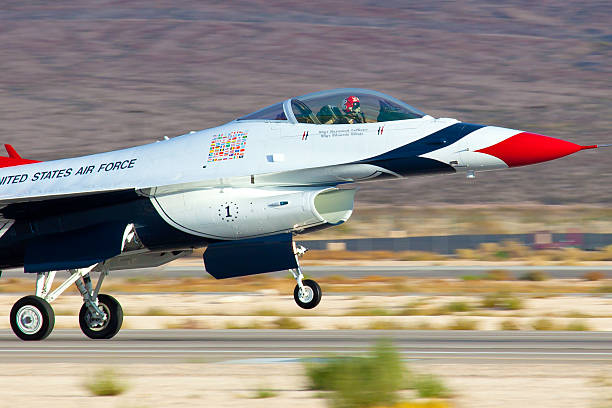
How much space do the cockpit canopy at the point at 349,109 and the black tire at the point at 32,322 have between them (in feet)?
17.4

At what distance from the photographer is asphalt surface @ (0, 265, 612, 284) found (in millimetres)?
37938

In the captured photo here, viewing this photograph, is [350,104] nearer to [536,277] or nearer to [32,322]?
[32,322]

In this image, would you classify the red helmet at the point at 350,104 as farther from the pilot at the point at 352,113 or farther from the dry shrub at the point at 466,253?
the dry shrub at the point at 466,253

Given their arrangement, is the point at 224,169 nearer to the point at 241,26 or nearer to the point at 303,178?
the point at 303,178

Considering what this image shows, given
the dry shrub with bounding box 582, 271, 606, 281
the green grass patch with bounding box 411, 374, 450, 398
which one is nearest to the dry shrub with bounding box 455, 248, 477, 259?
the dry shrub with bounding box 582, 271, 606, 281

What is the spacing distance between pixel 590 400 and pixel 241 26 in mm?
86349

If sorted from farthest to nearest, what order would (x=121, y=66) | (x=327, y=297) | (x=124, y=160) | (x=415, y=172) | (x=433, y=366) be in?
(x=121, y=66)
(x=327, y=297)
(x=124, y=160)
(x=415, y=172)
(x=433, y=366)

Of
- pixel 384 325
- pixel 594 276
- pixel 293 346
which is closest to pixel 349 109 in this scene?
pixel 293 346

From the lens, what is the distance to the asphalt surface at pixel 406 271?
1494 inches

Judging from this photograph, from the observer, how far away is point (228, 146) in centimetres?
1533

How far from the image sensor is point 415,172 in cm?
1462

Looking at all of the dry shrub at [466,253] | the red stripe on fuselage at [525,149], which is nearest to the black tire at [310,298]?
the red stripe on fuselage at [525,149]

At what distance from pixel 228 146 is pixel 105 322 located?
4129mm

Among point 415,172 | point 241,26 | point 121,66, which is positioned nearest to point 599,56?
point 241,26
